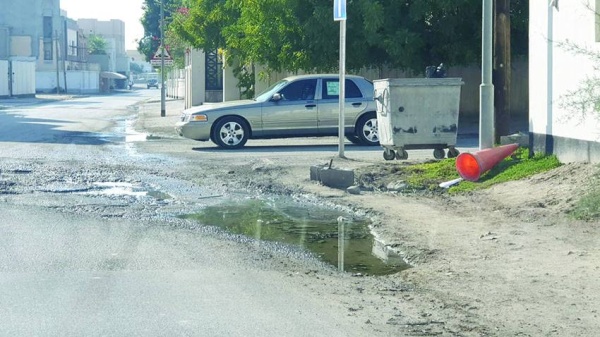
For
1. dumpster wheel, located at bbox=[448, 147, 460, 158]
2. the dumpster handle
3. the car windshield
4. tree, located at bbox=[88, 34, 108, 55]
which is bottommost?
dumpster wheel, located at bbox=[448, 147, 460, 158]

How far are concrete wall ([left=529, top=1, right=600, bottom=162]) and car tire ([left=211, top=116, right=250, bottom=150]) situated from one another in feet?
27.3

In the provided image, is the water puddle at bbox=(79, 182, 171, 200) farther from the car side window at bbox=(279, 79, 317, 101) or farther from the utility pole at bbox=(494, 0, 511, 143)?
the car side window at bbox=(279, 79, 317, 101)

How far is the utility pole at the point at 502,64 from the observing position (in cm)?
1744

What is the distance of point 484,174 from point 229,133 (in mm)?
8811

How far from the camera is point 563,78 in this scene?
13969 mm

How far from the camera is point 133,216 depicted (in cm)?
1170

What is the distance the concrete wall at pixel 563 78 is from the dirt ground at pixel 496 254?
1.76ft

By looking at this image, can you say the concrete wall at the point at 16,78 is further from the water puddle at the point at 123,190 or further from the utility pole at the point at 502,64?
the water puddle at the point at 123,190

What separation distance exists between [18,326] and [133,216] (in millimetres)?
5088

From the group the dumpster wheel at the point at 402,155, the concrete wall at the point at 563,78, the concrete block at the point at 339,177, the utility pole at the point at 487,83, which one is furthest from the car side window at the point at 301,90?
the concrete block at the point at 339,177

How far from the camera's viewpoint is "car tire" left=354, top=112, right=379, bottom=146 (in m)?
22.6

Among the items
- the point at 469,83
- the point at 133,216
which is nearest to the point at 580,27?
the point at 133,216

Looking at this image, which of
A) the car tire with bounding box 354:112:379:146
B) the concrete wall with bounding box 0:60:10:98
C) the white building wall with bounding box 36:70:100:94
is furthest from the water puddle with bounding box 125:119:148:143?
the white building wall with bounding box 36:70:100:94

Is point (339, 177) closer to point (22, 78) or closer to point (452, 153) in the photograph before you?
point (452, 153)
